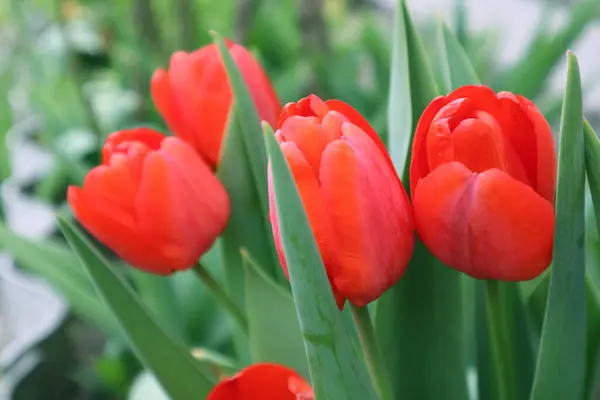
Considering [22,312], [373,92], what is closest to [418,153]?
[22,312]

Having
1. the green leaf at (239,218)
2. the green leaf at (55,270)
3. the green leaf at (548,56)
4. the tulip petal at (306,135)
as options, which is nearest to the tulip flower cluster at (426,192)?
the tulip petal at (306,135)

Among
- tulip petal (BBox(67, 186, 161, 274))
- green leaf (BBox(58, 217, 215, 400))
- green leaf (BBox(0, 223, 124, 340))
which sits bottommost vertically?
green leaf (BBox(0, 223, 124, 340))

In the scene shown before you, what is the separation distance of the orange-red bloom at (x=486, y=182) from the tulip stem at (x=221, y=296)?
11cm

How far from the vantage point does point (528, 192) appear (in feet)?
0.57

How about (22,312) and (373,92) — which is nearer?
(22,312)

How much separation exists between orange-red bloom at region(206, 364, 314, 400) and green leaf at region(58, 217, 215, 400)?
0.07m

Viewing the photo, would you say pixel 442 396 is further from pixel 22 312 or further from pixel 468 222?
pixel 22 312

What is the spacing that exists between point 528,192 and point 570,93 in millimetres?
26

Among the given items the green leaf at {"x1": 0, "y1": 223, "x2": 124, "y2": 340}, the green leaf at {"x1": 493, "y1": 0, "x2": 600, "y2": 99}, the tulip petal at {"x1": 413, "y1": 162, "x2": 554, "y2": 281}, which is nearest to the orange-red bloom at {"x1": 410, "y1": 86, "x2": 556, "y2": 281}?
the tulip petal at {"x1": 413, "y1": 162, "x2": 554, "y2": 281}

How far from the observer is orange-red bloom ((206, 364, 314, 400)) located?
21cm

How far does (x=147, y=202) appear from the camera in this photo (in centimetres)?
24

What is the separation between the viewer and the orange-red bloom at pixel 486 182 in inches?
6.9

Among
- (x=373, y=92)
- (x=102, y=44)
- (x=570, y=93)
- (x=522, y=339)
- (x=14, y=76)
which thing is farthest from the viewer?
(x=102, y=44)

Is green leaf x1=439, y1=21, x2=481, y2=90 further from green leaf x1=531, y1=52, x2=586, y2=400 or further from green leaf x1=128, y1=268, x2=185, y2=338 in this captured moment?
green leaf x1=128, y1=268, x2=185, y2=338
